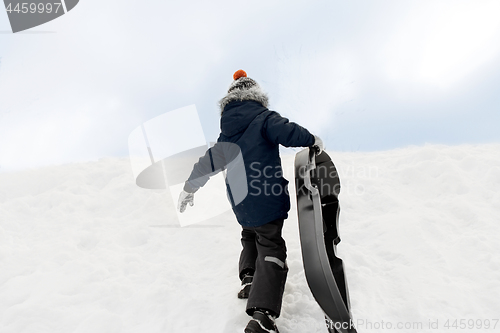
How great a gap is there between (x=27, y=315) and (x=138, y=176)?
3.35 meters

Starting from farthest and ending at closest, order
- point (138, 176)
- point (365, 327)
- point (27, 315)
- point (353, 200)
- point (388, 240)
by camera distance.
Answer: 1. point (138, 176)
2. point (353, 200)
3. point (388, 240)
4. point (27, 315)
5. point (365, 327)

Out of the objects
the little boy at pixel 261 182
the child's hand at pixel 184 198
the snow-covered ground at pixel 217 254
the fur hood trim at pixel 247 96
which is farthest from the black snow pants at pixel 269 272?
the fur hood trim at pixel 247 96

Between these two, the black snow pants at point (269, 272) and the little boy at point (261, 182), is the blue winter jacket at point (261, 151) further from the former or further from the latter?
the black snow pants at point (269, 272)

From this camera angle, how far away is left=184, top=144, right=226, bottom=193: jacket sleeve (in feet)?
9.09

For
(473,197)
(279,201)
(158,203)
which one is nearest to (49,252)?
(158,203)

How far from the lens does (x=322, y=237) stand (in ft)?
6.75

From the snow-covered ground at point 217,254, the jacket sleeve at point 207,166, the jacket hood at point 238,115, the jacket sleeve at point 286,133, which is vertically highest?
the jacket hood at point 238,115

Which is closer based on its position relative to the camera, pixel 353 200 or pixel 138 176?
Answer: pixel 353 200

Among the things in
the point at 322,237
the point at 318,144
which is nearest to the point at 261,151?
the point at 318,144

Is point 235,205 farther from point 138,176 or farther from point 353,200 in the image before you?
point 138,176

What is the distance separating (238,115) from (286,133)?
0.46 meters

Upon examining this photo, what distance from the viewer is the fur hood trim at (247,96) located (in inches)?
106

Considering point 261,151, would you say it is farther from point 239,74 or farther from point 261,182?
point 239,74

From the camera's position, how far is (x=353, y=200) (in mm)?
4270
